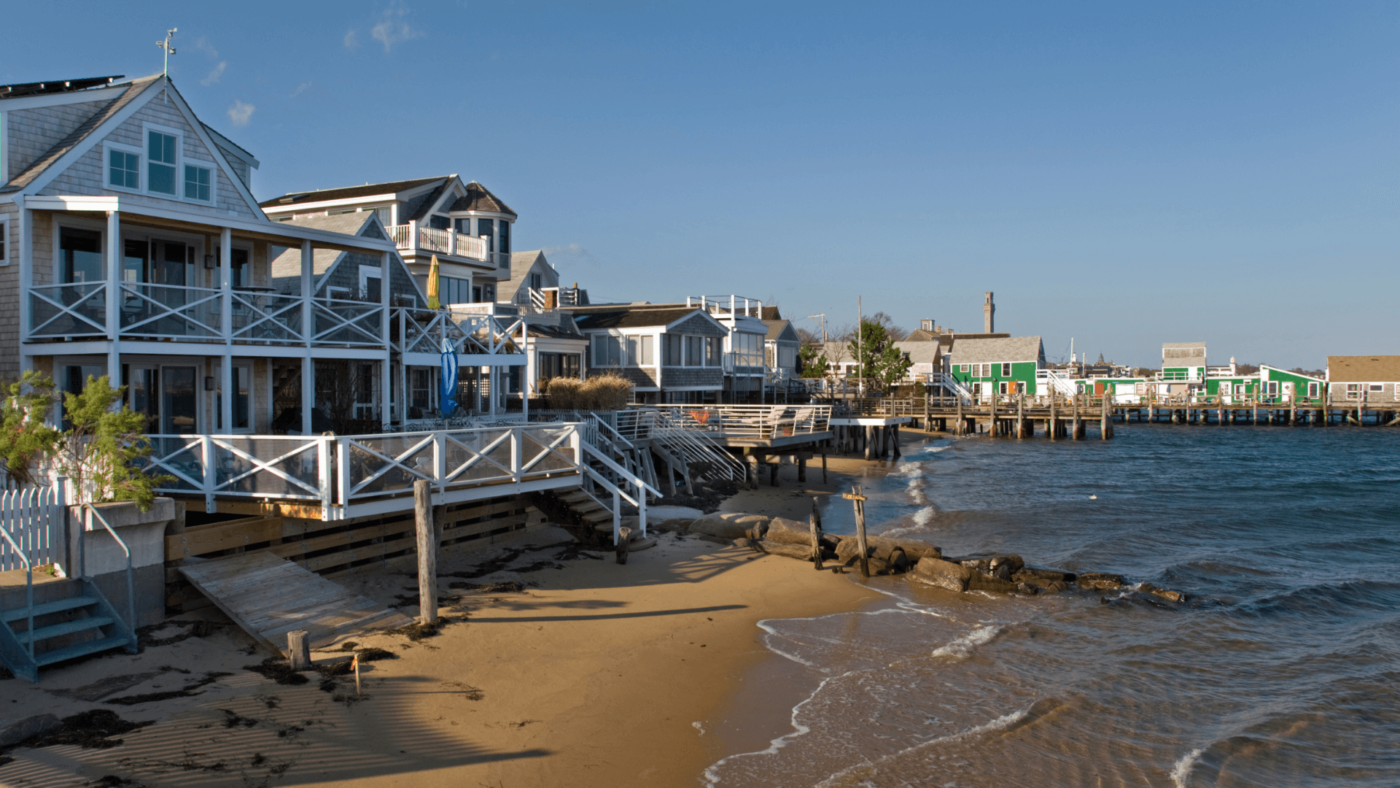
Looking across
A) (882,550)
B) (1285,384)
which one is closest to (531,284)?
(882,550)

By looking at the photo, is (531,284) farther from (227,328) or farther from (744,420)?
(227,328)

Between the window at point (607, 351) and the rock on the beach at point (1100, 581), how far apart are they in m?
26.4

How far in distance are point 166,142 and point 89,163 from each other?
1.67m

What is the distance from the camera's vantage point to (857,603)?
649 inches

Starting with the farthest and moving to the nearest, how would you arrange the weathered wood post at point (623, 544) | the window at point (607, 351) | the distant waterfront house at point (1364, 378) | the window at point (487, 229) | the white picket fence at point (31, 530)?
the distant waterfront house at point (1364, 378) → the window at point (607, 351) → the window at point (487, 229) → the weathered wood post at point (623, 544) → the white picket fence at point (31, 530)

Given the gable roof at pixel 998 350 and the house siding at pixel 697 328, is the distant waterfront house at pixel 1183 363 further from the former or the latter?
the house siding at pixel 697 328

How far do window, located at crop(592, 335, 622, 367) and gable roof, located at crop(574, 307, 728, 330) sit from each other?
618 millimetres

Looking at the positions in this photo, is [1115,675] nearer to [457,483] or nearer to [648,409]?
[457,483]

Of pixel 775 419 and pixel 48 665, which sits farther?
pixel 775 419

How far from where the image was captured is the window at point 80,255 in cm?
1602

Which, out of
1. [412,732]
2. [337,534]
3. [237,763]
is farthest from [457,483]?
[237,763]

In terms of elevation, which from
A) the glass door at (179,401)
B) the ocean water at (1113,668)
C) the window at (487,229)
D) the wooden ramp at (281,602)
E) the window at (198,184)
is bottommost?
the ocean water at (1113,668)

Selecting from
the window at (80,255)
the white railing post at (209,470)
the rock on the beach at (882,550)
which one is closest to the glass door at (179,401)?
the window at (80,255)

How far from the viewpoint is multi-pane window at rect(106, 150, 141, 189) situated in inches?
669
